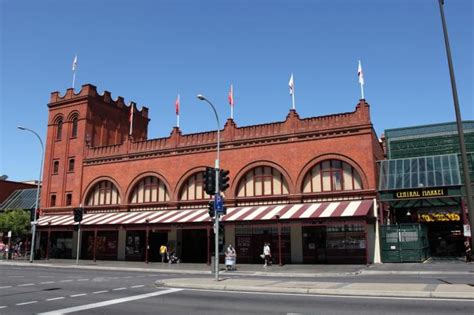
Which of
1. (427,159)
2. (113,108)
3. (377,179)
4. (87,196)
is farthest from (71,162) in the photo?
(427,159)

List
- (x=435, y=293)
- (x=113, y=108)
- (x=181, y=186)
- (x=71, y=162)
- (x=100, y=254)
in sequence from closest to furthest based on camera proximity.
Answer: (x=435, y=293)
(x=181, y=186)
(x=100, y=254)
(x=71, y=162)
(x=113, y=108)

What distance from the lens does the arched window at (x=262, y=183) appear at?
34344mm

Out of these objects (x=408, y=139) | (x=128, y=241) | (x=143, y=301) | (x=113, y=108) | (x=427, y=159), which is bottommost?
(x=143, y=301)

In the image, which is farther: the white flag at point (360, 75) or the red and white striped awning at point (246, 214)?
the white flag at point (360, 75)

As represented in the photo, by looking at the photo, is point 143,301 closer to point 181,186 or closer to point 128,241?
point 181,186

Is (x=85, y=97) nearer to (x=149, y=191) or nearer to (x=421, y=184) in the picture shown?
(x=149, y=191)

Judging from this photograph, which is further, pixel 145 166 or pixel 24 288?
pixel 145 166

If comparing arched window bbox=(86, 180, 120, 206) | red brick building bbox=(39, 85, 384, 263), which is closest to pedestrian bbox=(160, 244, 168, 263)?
red brick building bbox=(39, 85, 384, 263)

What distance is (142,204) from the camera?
39.7 metres

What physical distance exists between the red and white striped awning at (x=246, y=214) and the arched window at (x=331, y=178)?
4.29 ft

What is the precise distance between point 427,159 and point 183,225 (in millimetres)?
19239

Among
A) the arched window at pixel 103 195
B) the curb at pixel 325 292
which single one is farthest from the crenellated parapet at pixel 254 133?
the curb at pixel 325 292

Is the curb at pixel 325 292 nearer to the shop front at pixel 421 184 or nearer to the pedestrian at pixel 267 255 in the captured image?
the pedestrian at pixel 267 255

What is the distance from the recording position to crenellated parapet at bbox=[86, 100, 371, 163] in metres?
32.3
